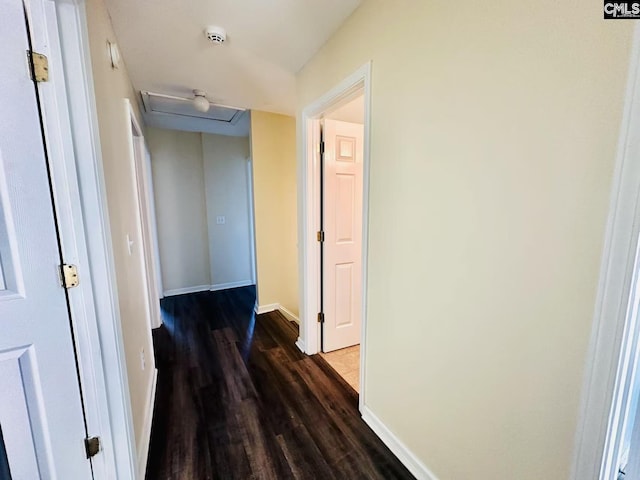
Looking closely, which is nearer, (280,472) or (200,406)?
(280,472)

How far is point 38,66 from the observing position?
906 mm

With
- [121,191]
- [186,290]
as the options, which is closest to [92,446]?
[121,191]

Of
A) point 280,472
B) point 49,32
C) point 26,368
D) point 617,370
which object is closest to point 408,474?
point 280,472

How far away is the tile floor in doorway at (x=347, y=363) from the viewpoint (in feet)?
6.97

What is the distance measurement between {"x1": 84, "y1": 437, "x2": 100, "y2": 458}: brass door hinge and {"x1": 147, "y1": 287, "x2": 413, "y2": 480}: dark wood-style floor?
1.33ft

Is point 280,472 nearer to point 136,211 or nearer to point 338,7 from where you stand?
point 136,211

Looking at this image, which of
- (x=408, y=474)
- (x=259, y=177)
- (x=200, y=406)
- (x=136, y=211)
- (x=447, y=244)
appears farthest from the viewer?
(x=259, y=177)

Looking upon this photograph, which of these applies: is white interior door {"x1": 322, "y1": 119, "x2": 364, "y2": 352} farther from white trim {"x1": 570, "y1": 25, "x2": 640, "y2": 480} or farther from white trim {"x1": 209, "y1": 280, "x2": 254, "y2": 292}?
→ white trim {"x1": 209, "y1": 280, "x2": 254, "y2": 292}

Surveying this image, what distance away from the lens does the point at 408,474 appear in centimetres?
137

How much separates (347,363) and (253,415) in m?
0.89

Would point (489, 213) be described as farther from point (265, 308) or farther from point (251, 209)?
point (251, 209)

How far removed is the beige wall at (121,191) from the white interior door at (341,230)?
1384 millimetres

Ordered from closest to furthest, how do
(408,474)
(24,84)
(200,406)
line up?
(24,84) < (408,474) < (200,406)

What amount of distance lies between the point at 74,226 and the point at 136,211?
107cm
